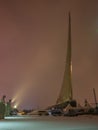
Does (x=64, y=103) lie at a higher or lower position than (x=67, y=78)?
lower

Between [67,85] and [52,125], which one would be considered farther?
[67,85]

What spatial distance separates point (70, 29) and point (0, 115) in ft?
115

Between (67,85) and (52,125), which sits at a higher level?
(67,85)


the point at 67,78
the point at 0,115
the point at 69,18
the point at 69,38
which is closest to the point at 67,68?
the point at 67,78

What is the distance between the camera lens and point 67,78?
144 feet

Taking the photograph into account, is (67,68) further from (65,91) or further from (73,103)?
(73,103)

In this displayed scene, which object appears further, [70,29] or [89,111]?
[70,29]

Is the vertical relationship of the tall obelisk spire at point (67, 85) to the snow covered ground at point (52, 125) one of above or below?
above

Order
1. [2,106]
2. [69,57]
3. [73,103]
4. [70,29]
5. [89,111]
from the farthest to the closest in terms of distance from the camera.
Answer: [70,29]
[69,57]
[73,103]
[89,111]
[2,106]

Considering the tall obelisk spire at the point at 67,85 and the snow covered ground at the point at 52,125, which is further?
the tall obelisk spire at the point at 67,85

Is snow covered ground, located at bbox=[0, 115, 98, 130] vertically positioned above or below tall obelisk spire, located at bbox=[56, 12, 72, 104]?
below

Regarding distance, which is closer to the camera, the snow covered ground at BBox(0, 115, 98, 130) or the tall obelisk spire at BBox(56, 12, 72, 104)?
the snow covered ground at BBox(0, 115, 98, 130)

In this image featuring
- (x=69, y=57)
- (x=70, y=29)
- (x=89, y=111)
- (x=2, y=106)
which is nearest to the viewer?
(x=2, y=106)

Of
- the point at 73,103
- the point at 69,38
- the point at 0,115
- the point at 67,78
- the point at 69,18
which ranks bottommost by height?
the point at 0,115
